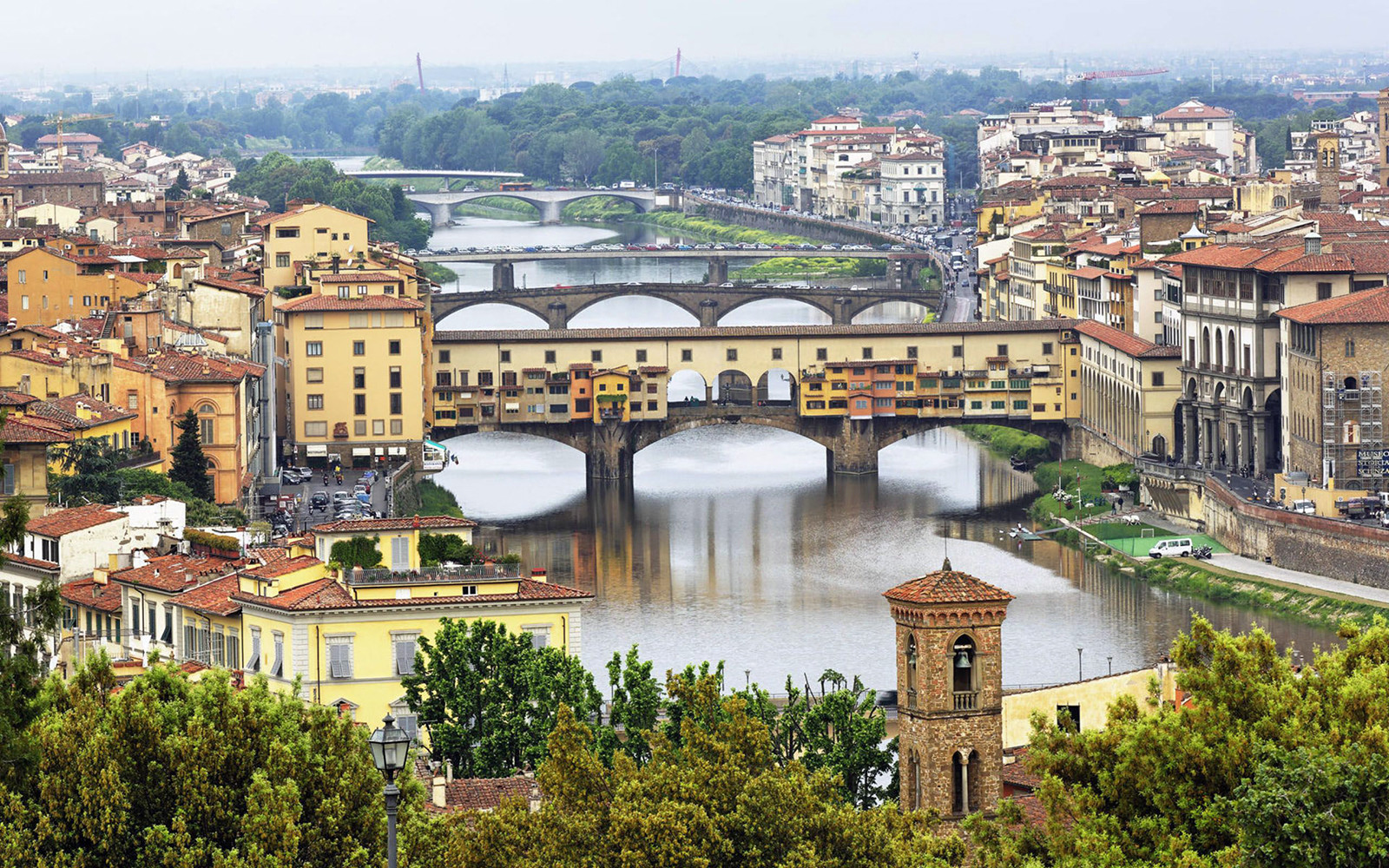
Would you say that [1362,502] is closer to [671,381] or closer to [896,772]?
[896,772]

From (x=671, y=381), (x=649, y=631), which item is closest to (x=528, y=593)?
(x=649, y=631)

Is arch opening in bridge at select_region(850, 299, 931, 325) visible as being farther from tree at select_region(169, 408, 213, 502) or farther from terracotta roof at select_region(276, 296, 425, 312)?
tree at select_region(169, 408, 213, 502)

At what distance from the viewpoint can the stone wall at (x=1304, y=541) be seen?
46.9 metres

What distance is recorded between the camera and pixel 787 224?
412ft

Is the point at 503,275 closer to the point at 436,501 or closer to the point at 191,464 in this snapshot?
the point at 436,501

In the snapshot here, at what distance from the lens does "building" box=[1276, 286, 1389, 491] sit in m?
52.1

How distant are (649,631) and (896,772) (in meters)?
18.6

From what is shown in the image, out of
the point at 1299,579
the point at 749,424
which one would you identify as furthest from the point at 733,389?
the point at 1299,579

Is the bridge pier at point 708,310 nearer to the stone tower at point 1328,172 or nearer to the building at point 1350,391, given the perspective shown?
the stone tower at point 1328,172

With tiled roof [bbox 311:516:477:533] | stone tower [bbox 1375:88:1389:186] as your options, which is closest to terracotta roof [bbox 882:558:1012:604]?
tiled roof [bbox 311:516:477:533]

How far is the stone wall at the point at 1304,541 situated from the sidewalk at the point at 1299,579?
16 centimetres

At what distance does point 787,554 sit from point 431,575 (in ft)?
77.1

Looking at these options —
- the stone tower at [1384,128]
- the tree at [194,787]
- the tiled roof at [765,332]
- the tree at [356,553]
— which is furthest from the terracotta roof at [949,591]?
the stone tower at [1384,128]

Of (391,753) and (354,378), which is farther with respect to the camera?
(354,378)
